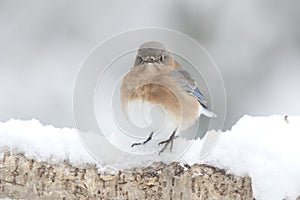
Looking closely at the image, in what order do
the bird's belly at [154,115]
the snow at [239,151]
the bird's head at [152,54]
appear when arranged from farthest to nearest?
the bird's head at [152,54], the bird's belly at [154,115], the snow at [239,151]

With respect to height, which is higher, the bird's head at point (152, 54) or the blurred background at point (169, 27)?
the blurred background at point (169, 27)

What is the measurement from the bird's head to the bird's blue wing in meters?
0.06

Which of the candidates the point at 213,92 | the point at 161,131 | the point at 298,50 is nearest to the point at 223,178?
the point at 161,131

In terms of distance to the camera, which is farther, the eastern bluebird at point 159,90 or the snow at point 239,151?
the eastern bluebird at point 159,90

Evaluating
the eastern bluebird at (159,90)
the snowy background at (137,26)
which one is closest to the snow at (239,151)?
the eastern bluebird at (159,90)

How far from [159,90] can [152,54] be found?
18cm

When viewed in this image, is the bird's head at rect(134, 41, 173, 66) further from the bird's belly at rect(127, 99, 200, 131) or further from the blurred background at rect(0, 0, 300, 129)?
the blurred background at rect(0, 0, 300, 129)

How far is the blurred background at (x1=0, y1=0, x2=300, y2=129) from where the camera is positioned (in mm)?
3955

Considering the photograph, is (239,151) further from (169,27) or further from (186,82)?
(169,27)

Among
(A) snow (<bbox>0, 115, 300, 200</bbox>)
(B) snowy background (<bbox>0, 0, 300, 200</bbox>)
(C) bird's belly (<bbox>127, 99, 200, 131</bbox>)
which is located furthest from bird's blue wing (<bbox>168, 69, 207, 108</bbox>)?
(B) snowy background (<bbox>0, 0, 300, 200</bbox>)

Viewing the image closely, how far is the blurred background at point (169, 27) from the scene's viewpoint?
156 inches

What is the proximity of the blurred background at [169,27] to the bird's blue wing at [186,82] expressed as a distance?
99cm

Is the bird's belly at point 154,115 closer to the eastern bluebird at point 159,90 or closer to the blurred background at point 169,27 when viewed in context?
the eastern bluebird at point 159,90

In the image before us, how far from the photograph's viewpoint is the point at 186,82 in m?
2.88
